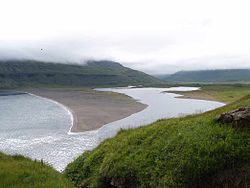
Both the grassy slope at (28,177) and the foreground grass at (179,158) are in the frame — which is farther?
the grassy slope at (28,177)

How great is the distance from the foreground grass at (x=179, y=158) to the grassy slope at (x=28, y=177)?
2.24m

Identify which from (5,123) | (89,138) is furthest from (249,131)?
(5,123)

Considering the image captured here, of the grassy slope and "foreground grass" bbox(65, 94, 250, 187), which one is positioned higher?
"foreground grass" bbox(65, 94, 250, 187)

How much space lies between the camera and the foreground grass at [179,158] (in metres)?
12.0

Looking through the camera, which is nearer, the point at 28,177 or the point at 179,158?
the point at 179,158

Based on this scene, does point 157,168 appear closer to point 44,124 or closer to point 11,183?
point 11,183

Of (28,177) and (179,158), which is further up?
(179,158)

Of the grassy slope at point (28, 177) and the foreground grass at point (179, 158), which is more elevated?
the foreground grass at point (179, 158)

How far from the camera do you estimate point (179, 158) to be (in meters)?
12.9

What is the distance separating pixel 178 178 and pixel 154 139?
11.8 ft

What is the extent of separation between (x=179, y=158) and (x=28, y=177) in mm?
5397

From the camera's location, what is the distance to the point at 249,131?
1277cm

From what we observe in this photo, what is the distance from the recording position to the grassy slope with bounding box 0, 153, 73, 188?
12.6 metres

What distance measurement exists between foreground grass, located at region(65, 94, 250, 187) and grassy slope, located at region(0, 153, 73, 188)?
7.36 ft
